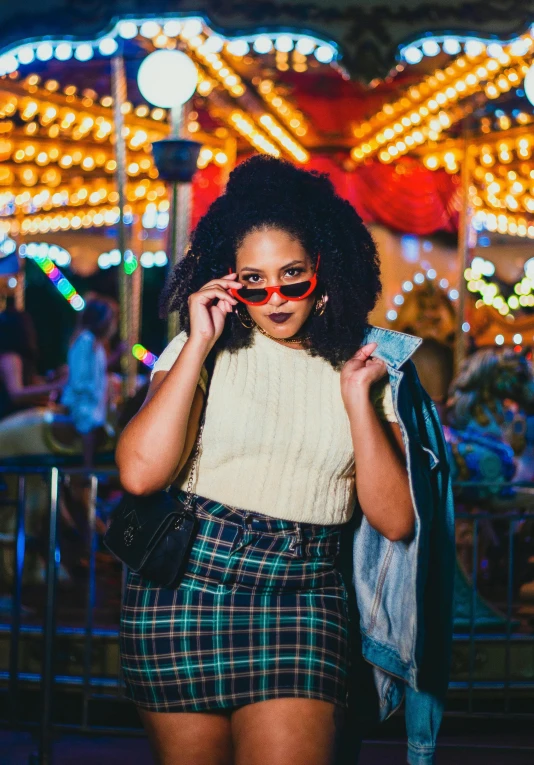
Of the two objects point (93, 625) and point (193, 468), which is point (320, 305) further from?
point (93, 625)

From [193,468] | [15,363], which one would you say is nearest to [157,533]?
[193,468]

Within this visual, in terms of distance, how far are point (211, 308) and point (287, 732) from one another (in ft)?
3.18

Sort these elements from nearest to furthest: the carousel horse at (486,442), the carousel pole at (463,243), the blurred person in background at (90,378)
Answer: the carousel horse at (486,442)
the blurred person in background at (90,378)
the carousel pole at (463,243)

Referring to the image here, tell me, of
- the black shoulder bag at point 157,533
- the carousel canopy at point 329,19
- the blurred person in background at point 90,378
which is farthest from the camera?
the blurred person in background at point 90,378

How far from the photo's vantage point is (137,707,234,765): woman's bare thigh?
2.15m

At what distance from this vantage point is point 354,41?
454cm

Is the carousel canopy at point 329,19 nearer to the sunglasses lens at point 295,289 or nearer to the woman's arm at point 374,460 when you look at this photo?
the sunglasses lens at point 295,289

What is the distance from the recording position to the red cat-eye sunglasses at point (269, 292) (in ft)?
7.54

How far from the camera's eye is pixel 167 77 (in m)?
5.98

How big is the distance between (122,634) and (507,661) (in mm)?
2706

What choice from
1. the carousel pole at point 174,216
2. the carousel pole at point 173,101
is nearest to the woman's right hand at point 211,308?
the carousel pole at point 173,101

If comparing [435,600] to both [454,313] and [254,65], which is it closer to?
[254,65]

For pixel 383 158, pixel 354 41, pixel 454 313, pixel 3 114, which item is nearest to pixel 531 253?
pixel 454 313

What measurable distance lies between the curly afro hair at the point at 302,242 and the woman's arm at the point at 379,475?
8.5 inches
